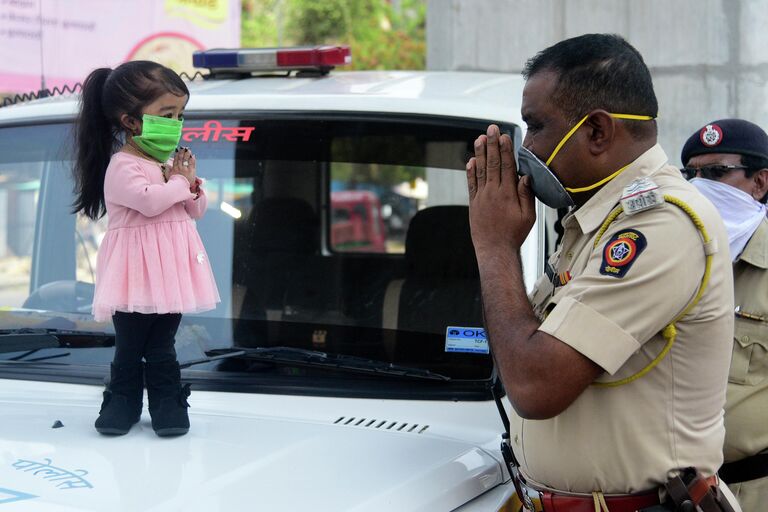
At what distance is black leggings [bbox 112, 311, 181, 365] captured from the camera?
2.50 meters

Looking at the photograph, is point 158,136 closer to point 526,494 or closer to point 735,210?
point 526,494

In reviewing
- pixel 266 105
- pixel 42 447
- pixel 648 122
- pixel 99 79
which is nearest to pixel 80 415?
pixel 42 447

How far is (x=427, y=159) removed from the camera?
3480mm

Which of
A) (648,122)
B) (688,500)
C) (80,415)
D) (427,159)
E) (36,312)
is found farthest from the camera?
(427,159)

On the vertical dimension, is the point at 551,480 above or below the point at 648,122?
below

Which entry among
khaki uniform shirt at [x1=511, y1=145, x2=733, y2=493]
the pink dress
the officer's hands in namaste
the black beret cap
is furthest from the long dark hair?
the black beret cap

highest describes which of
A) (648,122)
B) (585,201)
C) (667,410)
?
(648,122)

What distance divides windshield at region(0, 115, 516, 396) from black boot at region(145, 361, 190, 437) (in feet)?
0.72

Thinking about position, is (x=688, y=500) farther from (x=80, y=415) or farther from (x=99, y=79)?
(x=99, y=79)

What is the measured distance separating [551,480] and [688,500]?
0.27 metres

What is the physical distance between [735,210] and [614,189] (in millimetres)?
932

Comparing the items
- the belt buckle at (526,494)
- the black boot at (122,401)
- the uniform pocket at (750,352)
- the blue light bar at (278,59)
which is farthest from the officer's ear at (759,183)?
the black boot at (122,401)

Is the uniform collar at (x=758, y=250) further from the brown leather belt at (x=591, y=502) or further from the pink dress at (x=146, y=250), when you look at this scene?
the pink dress at (x=146, y=250)

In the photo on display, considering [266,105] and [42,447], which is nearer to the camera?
[42,447]
